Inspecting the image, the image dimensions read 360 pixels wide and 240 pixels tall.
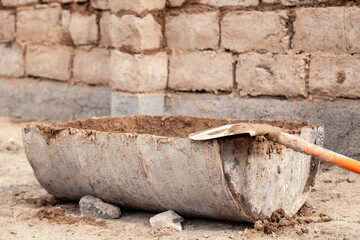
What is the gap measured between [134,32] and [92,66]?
1.01 meters

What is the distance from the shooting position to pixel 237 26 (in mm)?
5363

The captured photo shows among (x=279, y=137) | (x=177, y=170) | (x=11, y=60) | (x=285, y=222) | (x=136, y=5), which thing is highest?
(x=136, y=5)

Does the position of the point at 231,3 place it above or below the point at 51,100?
above

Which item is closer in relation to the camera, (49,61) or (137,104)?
(137,104)

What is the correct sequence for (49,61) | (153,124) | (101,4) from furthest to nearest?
(49,61), (101,4), (153,124)

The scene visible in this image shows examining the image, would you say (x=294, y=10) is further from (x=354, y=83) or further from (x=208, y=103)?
(x=208, y=103)

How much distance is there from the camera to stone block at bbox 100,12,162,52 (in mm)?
5552

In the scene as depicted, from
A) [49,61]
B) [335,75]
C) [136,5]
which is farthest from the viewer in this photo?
[49,61]

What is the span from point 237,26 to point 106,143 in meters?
2.28

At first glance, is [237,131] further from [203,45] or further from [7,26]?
[7,26]

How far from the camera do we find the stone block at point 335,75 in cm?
482

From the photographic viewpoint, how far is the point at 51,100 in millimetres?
6816

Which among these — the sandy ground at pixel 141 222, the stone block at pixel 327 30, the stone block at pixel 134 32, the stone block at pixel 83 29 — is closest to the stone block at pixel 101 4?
the stone block at pixel 83 29

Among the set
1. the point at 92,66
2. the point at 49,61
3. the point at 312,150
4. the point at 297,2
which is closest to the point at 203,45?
the point at 297,2
